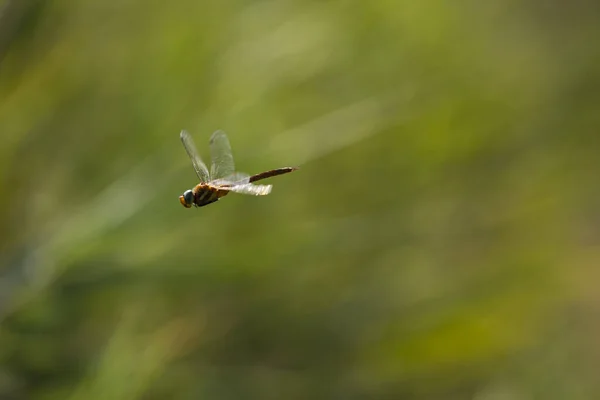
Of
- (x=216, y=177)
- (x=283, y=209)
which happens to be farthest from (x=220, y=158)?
(x=283, y=209)

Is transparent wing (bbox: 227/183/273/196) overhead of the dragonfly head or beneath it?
beneath

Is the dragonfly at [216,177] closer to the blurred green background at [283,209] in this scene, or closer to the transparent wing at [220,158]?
the transparent wing at [220,158]

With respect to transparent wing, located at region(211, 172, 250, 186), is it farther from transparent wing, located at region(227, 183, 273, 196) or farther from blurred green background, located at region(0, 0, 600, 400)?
blurred green background, located at region(0, 0, 600, 400)

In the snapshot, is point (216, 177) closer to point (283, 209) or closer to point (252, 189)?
point (252, 189)

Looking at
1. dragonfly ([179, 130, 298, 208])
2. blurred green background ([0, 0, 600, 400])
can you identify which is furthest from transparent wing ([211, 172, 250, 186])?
blurred green background ([0, 0, 600, 400])

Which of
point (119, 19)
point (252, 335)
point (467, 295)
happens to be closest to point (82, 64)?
point (119, 19)

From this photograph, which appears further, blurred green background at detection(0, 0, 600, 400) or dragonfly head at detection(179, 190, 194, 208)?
blurred green background at detection(0, 0, 600, 400)

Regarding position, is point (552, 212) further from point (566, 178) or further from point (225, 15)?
point (225, 15)
